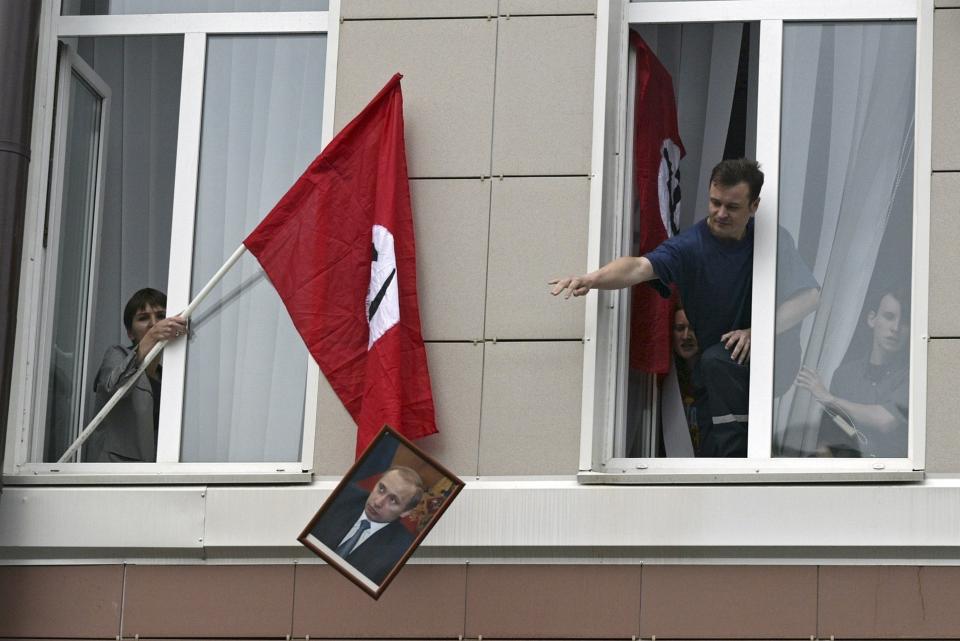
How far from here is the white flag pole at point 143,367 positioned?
9.73 meters

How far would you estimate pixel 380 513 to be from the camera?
8719 millimetres

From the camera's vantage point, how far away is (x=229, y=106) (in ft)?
33.2

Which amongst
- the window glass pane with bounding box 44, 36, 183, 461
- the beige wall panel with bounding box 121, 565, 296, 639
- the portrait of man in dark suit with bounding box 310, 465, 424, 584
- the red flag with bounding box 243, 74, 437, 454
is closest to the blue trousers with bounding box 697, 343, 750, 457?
the red flag with bounding box 243, 74, 437, 454

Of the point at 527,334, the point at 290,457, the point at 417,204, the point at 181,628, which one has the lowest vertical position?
the point at 181,628

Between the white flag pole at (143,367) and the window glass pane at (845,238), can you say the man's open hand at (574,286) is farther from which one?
the white flag pole at (143,367)

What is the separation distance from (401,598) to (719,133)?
2.60m

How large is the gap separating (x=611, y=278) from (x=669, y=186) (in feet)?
2.82

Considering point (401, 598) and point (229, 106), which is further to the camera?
point (229, 106)

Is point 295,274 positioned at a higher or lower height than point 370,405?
higher

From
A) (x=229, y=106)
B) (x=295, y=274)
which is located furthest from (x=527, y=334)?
(x=229, y=106)

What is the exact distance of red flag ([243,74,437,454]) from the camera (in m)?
9.23

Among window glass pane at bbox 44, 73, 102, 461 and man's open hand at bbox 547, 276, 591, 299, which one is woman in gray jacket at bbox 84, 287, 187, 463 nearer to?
window glass pane at bbox 44, 73, 102, 461

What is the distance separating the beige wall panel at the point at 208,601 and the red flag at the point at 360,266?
0.72m

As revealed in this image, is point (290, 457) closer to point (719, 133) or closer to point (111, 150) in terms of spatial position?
point (111, 150)
